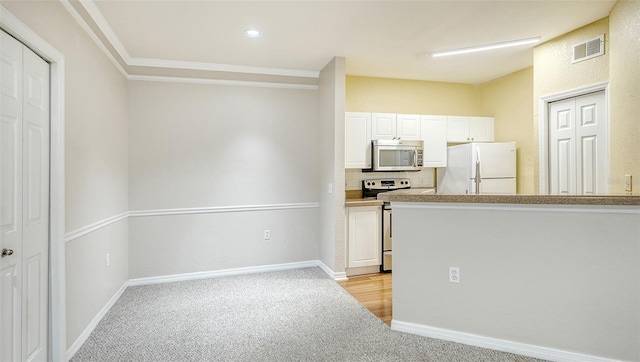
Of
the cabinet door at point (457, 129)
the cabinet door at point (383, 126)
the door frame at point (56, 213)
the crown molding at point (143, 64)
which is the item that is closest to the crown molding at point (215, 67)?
the crown molding at point (143, 64)

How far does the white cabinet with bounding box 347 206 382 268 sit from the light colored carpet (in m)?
0.59

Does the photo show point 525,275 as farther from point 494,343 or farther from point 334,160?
point 334,160

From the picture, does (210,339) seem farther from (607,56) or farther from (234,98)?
(607,56)

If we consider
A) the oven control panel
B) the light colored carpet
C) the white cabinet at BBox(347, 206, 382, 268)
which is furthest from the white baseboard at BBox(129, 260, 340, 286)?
the oven control panel

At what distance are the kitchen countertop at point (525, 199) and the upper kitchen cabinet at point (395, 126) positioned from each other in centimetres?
202

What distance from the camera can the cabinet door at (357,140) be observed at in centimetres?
432

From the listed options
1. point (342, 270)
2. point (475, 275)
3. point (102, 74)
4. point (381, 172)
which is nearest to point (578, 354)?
point (475, 275)

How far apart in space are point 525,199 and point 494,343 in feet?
3.49

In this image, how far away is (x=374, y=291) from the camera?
3617 millimetres

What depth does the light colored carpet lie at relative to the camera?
2.34 m

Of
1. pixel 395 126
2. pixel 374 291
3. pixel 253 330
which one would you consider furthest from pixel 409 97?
pixel 253 330

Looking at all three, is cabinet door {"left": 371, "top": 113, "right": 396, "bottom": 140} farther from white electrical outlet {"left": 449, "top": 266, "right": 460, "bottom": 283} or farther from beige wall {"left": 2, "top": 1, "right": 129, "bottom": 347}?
beige wall {"left": 2, "top": 1, "right": 129, "bottom": 347}

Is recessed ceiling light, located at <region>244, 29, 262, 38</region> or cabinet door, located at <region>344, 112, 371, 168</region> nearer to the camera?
recessed ceiling light, located at <region>244, 29, 262, 38</region>

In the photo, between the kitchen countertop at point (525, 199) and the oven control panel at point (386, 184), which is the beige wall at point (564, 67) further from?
the oven control panel at point (386, 184)
